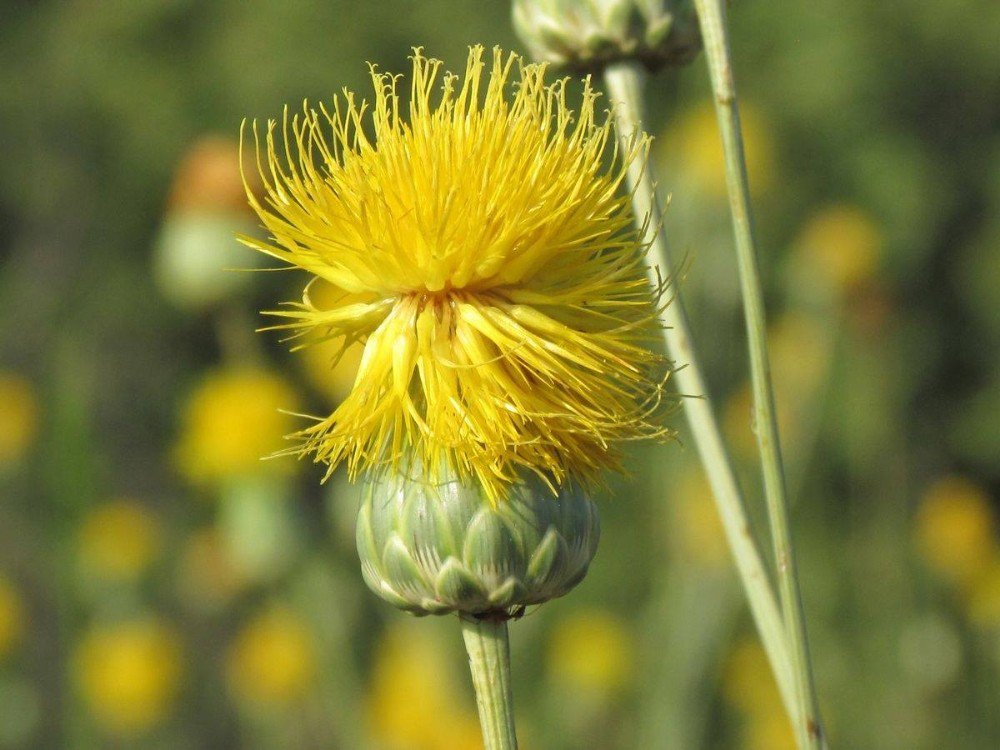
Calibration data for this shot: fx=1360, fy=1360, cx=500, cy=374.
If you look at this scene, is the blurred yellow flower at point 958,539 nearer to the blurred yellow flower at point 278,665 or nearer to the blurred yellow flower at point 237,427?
the blurred yellow flower at point 278,665

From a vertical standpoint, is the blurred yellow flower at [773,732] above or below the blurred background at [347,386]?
below

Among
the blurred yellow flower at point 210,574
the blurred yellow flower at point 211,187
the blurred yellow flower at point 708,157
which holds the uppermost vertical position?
the blurred yellow flower at point 708,157

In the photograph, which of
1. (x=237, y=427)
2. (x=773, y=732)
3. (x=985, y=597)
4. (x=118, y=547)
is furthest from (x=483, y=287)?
(x=985, y=597)

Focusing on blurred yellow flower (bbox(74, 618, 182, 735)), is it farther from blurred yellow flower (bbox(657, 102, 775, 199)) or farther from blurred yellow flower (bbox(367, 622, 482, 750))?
blurred yellow flower (bbox(657, 102, 775, 199))

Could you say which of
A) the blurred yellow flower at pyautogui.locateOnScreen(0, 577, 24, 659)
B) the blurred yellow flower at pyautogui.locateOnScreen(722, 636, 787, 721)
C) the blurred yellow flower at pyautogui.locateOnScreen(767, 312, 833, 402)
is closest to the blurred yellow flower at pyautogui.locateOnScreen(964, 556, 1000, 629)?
the blurred yellow flower at pyautogui.locateOnScreen(722, 636, 787, 721)

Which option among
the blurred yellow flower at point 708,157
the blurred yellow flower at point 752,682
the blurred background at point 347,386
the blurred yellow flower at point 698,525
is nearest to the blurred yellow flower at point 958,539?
the blurred background at point 347,386

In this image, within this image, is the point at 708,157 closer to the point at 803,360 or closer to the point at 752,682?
the point at 803,360
